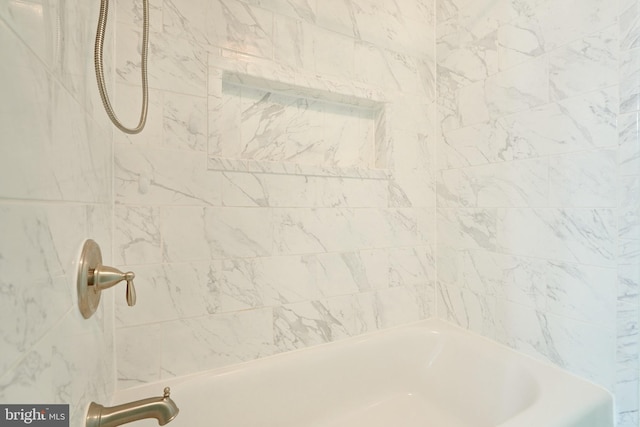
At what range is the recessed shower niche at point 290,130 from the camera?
1.29m

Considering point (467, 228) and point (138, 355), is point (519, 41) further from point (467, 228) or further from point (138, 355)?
point (138, 355)

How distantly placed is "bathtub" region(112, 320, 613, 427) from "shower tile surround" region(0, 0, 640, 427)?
8 cm

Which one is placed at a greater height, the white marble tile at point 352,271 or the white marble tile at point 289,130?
the white marble tile at point 289,130

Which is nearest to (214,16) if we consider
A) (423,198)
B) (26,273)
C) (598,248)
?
(26,273)

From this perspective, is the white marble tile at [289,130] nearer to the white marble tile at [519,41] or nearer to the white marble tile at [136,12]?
the white marble tile at [136,12]

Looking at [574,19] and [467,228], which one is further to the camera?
[467,228]

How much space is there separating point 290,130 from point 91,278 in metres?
1.08

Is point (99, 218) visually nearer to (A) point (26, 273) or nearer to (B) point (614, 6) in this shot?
(A) point (26, 273)

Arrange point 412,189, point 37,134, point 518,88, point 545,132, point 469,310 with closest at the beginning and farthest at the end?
point 37,134
point 545,132
point 518,88
point 469,310
point 412,189

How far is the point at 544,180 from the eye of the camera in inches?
49.4

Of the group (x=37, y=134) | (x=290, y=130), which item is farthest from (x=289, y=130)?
(x=37, y=134)

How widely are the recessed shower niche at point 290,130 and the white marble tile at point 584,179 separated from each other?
0.75 meters

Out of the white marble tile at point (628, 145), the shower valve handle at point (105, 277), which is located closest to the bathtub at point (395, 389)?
A: the shower valve handle at point (105, 277)

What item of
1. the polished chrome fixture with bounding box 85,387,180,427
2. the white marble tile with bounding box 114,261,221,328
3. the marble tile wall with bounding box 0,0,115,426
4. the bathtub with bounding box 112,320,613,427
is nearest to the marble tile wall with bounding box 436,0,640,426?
the bathtub with bounding box 112,320,613,427
